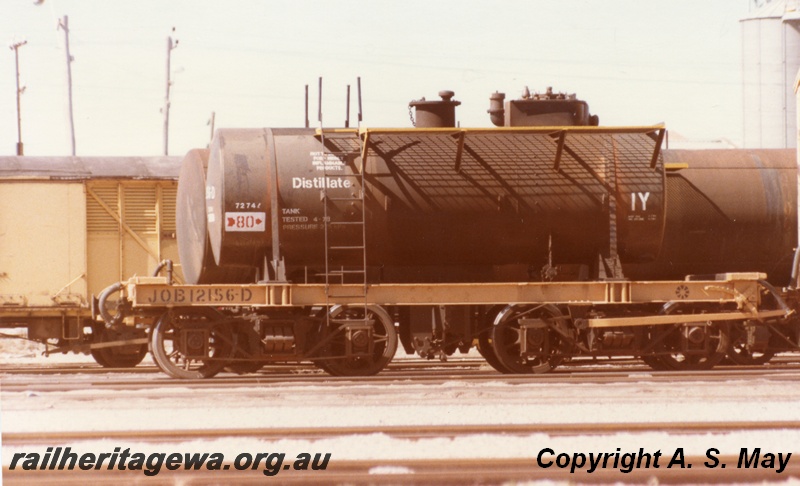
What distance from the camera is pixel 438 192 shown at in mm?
15883

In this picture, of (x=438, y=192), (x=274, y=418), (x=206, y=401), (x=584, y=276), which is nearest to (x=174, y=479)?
(x=274, y=418)

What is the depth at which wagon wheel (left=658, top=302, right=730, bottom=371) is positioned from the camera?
16.3 metres

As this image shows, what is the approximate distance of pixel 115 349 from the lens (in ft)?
63.1

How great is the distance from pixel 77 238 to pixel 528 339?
871cm

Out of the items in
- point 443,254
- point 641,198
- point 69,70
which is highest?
point 69,70

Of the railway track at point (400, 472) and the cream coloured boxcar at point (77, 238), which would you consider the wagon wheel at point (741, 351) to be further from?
the cream coloured boxcar at point (77, 238)

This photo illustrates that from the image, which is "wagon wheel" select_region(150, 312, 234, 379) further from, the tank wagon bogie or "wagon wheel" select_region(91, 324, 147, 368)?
"wagon wheel" select_region(91, 324, 147, 368)

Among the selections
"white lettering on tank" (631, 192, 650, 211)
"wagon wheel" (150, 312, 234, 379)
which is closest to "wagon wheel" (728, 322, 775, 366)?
"white lettering on tank" (631, 192, 650, 211)

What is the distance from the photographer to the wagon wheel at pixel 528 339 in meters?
15.9

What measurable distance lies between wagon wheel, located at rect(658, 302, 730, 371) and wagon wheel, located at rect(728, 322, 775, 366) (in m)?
0.30

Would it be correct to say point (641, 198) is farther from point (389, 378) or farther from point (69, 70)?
point (69, 70)

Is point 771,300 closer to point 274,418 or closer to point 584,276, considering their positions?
point 584,276

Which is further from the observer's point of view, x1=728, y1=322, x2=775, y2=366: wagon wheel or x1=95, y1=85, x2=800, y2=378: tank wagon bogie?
x1=728, y1=322, x2=775, y2=366: wagon wheel

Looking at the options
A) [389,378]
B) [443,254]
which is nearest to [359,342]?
[389,378]
